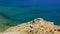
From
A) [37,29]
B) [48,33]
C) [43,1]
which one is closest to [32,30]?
[37,29]

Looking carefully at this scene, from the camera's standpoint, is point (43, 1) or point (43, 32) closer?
point (43, 32)

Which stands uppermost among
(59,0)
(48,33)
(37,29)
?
(59,0)

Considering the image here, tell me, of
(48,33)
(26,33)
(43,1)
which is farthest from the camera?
(43,1)

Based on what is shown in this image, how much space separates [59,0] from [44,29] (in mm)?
32812

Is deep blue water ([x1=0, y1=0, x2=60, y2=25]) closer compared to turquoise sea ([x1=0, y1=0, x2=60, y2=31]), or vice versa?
turquoise sea ([x1=0, y1=0, x2=60, y2=31])

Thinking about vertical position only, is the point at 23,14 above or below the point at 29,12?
below

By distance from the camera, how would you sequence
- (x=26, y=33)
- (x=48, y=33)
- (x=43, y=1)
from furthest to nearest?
1. (x=43, y=1)
2. (x=26, y=33)
3. (x=48, y=33)

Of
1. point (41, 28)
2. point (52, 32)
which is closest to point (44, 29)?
point (41, 28)

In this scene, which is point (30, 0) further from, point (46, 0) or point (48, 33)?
A: point (48, 33)

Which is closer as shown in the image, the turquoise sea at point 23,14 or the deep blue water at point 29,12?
the turquoise sea at point 23,14

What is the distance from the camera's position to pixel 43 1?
124ft

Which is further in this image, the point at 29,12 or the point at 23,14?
the point at 29,12

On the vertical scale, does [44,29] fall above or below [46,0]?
below

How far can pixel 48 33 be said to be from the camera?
639 centimetres
